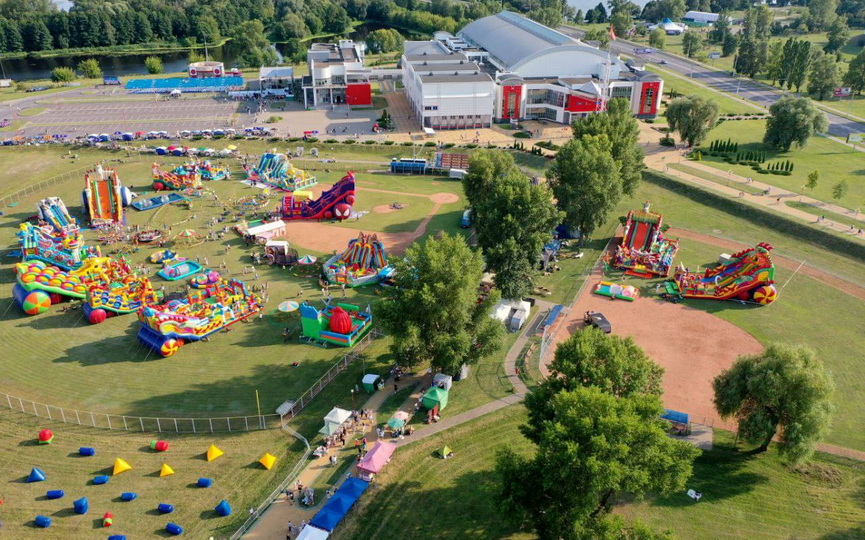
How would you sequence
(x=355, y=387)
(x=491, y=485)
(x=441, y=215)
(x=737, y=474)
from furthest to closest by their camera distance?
(x=441, y=215) < (x=355, y=387) < (x=737, y=474) < (x=491, y=485)

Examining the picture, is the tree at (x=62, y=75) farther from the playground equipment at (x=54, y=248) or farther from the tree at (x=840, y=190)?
the tree at (x=840, y=190)

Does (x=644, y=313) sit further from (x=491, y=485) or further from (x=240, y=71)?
(x=240, y=71)

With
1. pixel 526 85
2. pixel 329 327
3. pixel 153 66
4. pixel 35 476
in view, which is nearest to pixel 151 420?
pixel 35 476

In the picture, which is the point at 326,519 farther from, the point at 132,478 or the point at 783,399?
the point at 783,399

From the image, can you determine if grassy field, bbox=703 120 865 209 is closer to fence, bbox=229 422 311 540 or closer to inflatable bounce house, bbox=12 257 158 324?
fence, bbox=229 422 311 540

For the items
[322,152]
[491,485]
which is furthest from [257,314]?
[322,152]

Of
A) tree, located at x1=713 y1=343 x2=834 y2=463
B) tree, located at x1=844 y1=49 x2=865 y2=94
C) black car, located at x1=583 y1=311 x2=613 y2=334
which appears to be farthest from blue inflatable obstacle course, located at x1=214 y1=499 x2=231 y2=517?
tree, located at x1=844 y1=49 x2=865 y2=94
